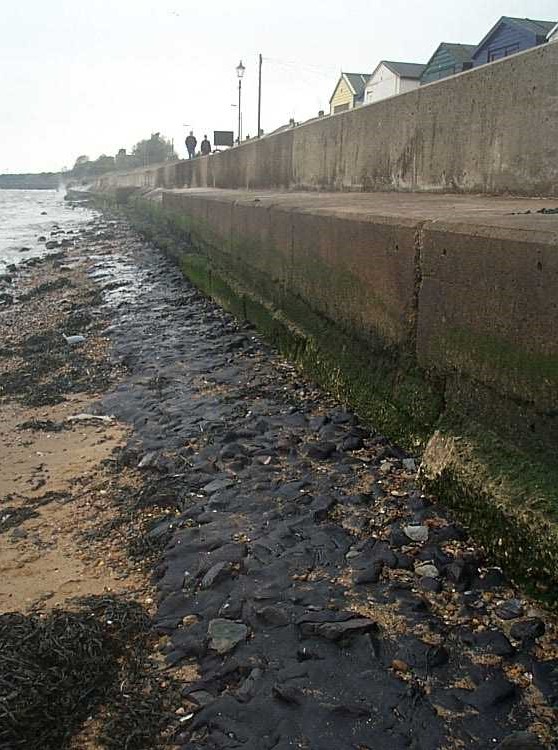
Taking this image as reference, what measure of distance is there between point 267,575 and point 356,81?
47.0m

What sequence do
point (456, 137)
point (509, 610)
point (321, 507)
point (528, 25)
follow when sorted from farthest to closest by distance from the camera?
point (528, 25) → point (456, 137) → point (321, 507) → point (509, 610)

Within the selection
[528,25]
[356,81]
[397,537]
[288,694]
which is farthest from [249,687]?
[356,81]

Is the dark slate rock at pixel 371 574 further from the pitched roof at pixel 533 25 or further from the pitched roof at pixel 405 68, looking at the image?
the pitched roof at pixel 405 68

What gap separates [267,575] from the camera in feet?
8.40

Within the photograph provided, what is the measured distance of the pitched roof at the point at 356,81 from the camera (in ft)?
144

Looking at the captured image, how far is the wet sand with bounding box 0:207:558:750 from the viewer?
1.90 meters

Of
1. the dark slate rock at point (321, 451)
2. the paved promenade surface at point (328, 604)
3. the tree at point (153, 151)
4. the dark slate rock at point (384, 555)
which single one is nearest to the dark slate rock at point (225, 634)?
the paved promenade surface at point (328, 604)

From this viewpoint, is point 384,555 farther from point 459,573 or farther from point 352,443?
point 352,443

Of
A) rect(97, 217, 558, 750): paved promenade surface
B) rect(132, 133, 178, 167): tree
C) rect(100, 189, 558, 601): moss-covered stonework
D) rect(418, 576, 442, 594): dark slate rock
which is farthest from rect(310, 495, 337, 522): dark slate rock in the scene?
rect(132, 133, 178, 167): tree

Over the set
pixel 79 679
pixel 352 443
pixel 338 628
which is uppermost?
pixel 352 443

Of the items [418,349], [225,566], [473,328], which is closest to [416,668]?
[225,566]

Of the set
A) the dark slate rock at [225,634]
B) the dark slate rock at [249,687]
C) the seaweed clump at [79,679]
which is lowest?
the seaweed clump at [79,679]

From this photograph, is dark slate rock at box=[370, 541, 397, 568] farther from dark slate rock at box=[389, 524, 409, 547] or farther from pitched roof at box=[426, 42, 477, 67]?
pitched roof at box=[426, 42, 477, 67]

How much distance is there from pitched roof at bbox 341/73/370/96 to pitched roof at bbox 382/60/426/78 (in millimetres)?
7165
